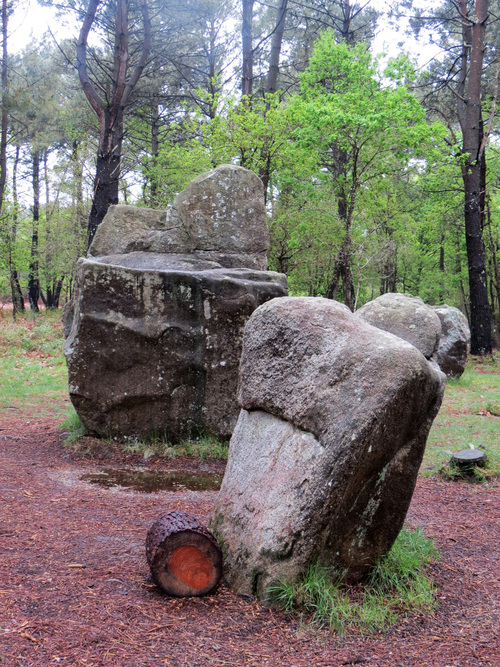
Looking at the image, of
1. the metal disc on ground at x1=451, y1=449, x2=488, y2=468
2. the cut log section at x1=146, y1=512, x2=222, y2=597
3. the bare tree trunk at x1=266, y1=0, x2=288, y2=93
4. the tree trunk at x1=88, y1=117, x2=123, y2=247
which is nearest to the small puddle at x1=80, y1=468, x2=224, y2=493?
the cut log section at x1=146, y1=512, x2=222, y2=597

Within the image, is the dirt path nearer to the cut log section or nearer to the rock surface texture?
the cut log section

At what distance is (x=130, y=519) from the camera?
14.2 feet

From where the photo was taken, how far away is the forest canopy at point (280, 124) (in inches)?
516

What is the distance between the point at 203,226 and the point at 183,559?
5.14m

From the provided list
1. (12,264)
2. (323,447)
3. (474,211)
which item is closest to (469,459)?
(323,447)

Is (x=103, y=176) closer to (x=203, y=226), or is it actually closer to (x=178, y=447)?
(x=203, y=226)

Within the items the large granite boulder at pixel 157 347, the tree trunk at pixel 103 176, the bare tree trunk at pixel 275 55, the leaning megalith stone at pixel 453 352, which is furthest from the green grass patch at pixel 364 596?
the bare tree trunk at pixel 275 55

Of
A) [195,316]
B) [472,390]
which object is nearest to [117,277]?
[195,316]

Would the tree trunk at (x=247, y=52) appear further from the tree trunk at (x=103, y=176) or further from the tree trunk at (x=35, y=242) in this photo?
the tree trunk at (x=35, y=242)

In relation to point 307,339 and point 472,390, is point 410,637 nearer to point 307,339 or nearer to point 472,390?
point 307,339

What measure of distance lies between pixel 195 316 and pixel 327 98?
945 cm

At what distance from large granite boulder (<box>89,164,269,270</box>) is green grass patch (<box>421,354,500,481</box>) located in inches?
131

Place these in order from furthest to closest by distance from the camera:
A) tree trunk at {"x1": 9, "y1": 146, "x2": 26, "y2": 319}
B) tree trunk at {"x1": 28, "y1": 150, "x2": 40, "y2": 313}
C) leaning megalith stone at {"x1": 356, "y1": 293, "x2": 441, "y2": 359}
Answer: tree trunk at {"x1": 28, "y1": 150, "x2": 40, "y2": 313}
tree trunk at {"x1": 9, "y1": 146, "x2": 26, "y2": 319}
leaning megalith stone at {"x1": 356, "y1": 293, "x2": 441, "y2": 359}

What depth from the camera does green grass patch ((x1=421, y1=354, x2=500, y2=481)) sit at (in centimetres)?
617
